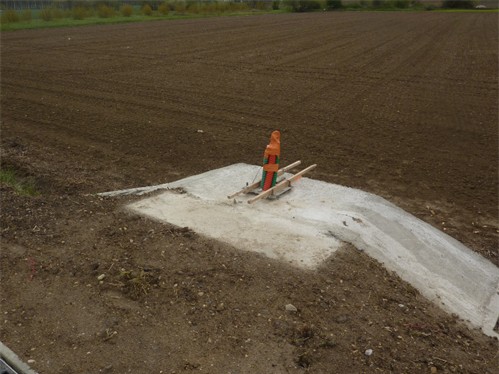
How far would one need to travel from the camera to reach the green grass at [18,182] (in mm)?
8117

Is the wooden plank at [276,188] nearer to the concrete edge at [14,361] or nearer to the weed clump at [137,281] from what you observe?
the weed clump at [137,281]

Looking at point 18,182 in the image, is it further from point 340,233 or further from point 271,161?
Answer: point 340,233

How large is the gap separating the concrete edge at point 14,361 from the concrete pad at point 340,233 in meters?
2.47

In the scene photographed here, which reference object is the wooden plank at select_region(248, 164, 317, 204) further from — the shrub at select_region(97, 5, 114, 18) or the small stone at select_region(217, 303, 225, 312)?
the shrub at select_region(97, 5, 114, 18)

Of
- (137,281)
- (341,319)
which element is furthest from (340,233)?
(137,281)

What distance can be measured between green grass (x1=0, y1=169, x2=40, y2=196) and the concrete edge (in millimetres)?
4297

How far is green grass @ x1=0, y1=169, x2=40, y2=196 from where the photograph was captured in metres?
8.12

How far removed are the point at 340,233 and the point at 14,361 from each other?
377cm

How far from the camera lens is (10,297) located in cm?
488

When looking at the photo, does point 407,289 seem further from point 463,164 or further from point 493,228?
point 463,164

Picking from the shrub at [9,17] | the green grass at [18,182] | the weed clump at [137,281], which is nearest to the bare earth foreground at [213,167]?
the weed clump at [137,281]

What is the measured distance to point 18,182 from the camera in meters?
8.50

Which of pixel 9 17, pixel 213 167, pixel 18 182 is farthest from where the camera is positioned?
pixel 9 17

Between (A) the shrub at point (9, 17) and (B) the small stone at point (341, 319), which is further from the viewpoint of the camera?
(A) the shrub at point (9, 17)
